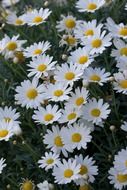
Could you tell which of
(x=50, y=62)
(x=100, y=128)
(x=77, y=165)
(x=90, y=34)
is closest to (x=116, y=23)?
(x=90, y=34)

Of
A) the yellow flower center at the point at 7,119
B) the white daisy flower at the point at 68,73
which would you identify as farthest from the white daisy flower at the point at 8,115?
the white daisy flower at the point at 68,73

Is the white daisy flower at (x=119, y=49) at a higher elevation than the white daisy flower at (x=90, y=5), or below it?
below

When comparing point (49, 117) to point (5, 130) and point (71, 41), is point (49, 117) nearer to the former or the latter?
point (5, 130)

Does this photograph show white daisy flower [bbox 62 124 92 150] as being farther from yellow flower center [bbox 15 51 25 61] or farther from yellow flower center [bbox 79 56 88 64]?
yellow flower center [bbox 15 51 25 61]

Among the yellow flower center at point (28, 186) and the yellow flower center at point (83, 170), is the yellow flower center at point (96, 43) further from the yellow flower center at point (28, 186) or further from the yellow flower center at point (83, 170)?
the yellow flower center at point (28, 186)

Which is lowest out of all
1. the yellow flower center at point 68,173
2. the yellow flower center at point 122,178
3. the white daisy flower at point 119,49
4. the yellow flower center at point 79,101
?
the yellow flower center at point 122,178

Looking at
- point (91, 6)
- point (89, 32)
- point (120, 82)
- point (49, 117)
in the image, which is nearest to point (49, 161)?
point (49, 117)

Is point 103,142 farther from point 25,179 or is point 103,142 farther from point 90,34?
point 90,34

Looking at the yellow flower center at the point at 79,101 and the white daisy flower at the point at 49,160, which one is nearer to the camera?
the white daisy flower at the point at 49,160
